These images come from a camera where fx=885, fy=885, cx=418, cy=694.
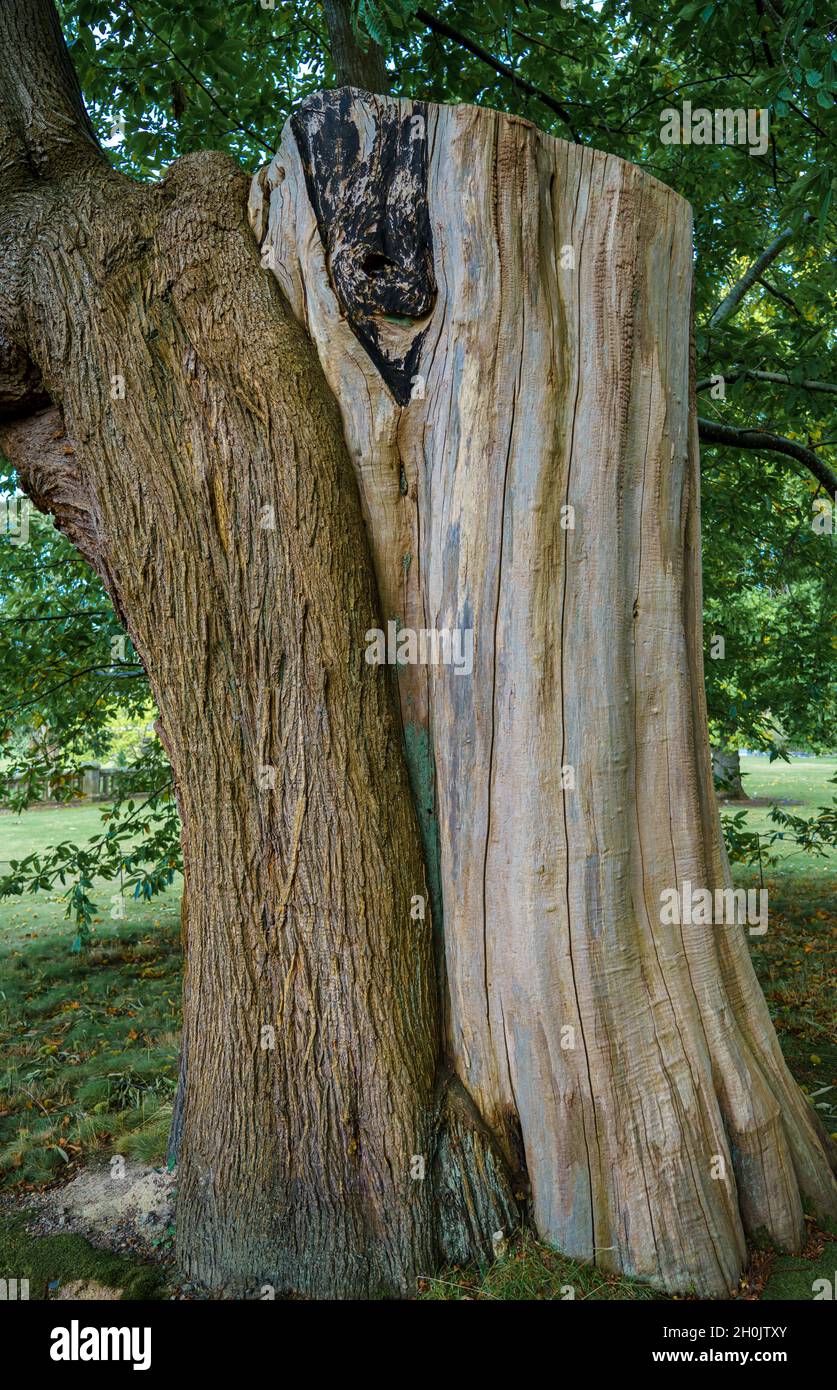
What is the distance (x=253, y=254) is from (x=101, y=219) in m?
0.55

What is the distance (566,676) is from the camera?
8.58 feet

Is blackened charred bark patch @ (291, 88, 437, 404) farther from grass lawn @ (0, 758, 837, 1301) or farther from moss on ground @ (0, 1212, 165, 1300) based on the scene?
moss on ground @ (0, 1212, 165, 1300)

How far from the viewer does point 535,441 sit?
2656mm

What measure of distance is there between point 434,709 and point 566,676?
17.0 inches

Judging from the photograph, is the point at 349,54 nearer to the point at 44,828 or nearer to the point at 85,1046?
the point at 85,1046

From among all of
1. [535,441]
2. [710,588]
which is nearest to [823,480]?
[710,588]

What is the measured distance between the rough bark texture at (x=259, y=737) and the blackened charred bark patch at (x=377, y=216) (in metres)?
0.24

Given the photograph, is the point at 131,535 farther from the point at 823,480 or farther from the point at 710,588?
the point at 710,588

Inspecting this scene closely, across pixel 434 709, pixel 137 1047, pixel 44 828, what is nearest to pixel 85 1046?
pixel 137 1047

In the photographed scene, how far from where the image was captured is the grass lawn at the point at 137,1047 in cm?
250

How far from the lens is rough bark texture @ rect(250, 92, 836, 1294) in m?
2.54

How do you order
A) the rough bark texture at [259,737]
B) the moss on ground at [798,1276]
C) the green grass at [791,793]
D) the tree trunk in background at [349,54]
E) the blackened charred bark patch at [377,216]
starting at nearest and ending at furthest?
the moss on ground at [798,1276] → the rough bark texture at [259,737] → the blackened charred bark patch at [377,216] → the tree trunk in background at [349,54] → the green grass at [791,793]
